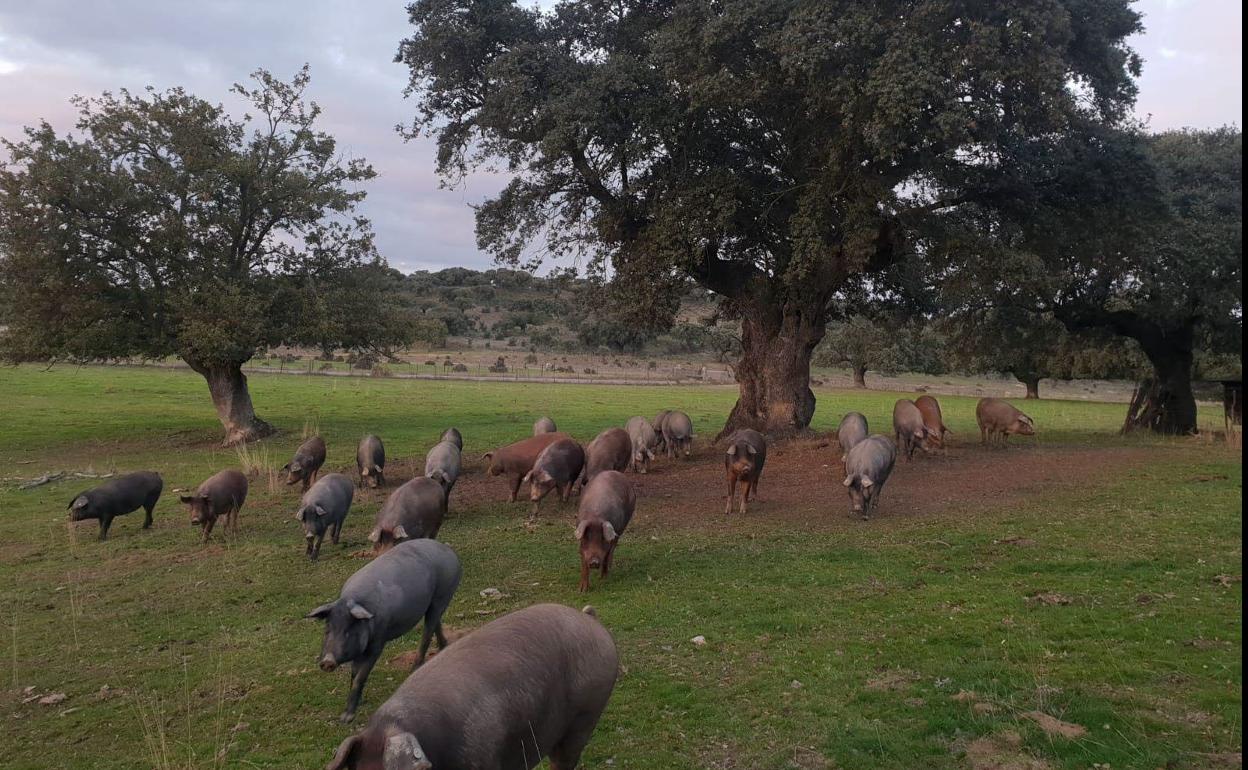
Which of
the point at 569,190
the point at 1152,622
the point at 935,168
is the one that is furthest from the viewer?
the point at 569,190

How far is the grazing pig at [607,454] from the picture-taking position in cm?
1577

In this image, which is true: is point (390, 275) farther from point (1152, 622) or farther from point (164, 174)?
point (1152, 622)

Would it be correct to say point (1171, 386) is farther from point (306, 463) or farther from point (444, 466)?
point (306, 463)

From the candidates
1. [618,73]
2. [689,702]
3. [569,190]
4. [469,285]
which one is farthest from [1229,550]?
[469,285]

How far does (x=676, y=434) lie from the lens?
20969mm

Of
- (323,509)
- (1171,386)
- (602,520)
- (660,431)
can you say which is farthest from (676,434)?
(1171,386)

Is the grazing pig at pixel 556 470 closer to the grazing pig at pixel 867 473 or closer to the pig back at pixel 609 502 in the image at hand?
the pig back at pixel 609 502

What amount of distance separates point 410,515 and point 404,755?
7.05m

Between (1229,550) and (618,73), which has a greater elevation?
(618,73)

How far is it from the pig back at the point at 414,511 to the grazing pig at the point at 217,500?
4396 mm

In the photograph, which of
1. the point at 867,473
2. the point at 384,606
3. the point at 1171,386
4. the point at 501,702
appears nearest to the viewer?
the point at 501,702

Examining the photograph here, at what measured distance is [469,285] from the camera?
145 metres

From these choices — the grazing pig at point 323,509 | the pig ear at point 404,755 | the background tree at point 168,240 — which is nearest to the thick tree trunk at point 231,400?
the background tree at point 168,240

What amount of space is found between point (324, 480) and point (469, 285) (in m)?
136
